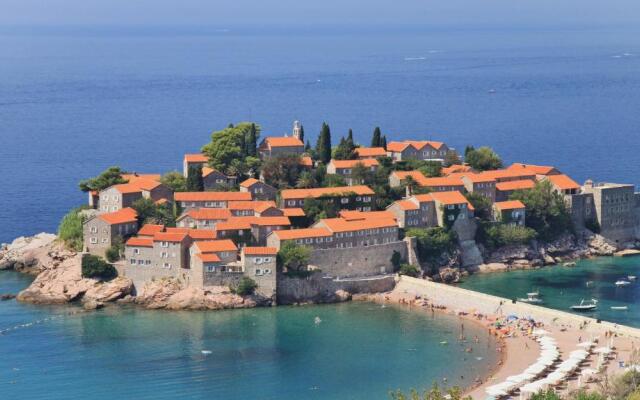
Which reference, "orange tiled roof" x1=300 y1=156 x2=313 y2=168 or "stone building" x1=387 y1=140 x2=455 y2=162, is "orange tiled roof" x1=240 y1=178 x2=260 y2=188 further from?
"stone building" x1=387 y1=140 x2=455 y2=162

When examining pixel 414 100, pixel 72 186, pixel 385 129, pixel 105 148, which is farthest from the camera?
pixel 414 100

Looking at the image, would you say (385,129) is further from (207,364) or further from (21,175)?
(207,364)

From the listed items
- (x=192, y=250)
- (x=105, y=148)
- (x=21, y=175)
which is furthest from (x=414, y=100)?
(x=192, y=250)

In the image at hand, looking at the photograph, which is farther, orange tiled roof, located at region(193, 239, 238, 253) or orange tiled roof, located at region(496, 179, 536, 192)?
orange tiled roof, located at region(496, 179, 536, 192)

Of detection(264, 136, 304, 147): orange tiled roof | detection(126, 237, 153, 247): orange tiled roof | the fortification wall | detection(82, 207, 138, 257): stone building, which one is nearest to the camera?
detection(126, 237, 153, 247): orange tiled roof

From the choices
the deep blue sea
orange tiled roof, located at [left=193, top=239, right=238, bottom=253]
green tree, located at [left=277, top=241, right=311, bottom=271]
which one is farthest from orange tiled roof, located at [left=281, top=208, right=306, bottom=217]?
the deep blue sea
